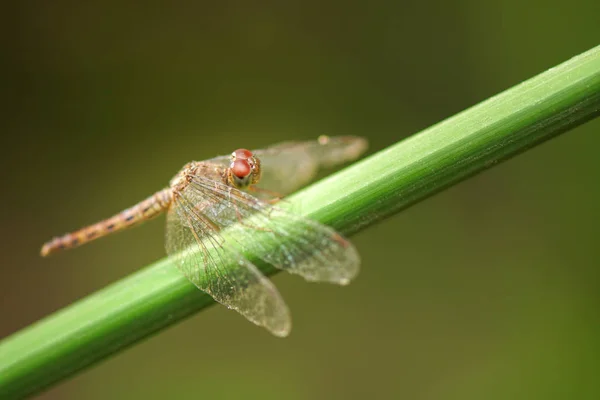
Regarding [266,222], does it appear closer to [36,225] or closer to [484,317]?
[484,317]

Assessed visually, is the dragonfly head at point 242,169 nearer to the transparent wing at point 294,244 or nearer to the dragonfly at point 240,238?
the dragonfly at point 240,238

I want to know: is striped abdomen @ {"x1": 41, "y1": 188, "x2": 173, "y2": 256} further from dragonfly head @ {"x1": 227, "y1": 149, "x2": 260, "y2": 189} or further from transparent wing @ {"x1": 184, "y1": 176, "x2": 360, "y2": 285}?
transparent wing @ {"x1": 184, "y1": 176, "x2": 360, "y2": 285}

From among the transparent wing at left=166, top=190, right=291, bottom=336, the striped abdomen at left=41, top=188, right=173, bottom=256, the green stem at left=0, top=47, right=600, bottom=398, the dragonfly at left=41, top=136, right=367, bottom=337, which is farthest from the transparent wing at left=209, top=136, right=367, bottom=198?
the green stem at left=0, top=47, right=600, bottom=398

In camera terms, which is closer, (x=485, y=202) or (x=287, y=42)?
(x=485, y=202)

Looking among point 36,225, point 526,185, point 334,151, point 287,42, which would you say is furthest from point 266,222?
point 36,225

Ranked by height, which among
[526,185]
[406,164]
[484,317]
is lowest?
[484,317]

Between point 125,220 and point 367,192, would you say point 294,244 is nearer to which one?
point 367,192

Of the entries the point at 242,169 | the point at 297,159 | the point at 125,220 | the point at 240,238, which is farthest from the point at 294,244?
the point at 125,220

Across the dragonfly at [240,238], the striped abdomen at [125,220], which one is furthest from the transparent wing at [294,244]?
the striped abdomen at [125,220]
